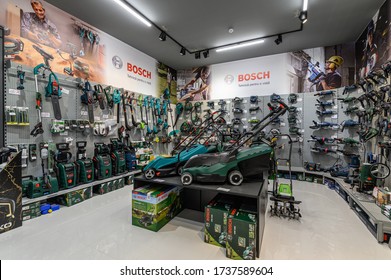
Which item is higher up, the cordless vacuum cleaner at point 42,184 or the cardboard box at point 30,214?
Result: the cordless vacuum cleaner at point 42,184

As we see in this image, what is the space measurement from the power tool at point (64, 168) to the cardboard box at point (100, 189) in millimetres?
572

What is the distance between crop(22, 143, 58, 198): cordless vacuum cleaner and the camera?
3078mm

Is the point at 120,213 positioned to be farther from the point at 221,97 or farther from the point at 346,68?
the point at 346,68

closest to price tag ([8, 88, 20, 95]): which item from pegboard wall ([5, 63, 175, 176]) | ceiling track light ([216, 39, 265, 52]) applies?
pegboard wall ([5, 63, 175, 176])

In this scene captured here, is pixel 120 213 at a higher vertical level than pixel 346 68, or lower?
lower

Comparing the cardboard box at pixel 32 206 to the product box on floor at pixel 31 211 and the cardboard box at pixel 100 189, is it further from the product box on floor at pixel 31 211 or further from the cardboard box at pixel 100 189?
the cardboard box at pixel 100 189

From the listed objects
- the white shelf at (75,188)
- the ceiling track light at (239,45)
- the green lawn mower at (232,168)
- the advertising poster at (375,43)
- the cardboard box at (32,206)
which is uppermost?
the ceiling track light at (239,45)

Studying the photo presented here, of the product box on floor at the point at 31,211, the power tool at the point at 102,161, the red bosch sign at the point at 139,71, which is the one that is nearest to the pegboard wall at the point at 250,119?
the power tool at the point at 102,161

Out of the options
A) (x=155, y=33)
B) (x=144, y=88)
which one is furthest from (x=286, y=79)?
(x=144, y=88)

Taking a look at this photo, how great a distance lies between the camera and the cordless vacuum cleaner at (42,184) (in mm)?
3078

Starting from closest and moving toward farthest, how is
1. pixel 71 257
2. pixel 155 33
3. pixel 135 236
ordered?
pixel 71 257
pixel 135 236
pixel 155 33

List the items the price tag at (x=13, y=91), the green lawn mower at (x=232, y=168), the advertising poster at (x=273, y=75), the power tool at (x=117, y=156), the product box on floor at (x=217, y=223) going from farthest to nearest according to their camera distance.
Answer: the advertising poster at (x=273, y=75)
the power tool at (x=117, y=156)
the price tag at (x=13, y=91)
the green lawn mower at (x=232, y=168)
the product box on floor at (x=217, y=223)

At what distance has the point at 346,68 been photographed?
209 inches

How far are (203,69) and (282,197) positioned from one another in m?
5.88
